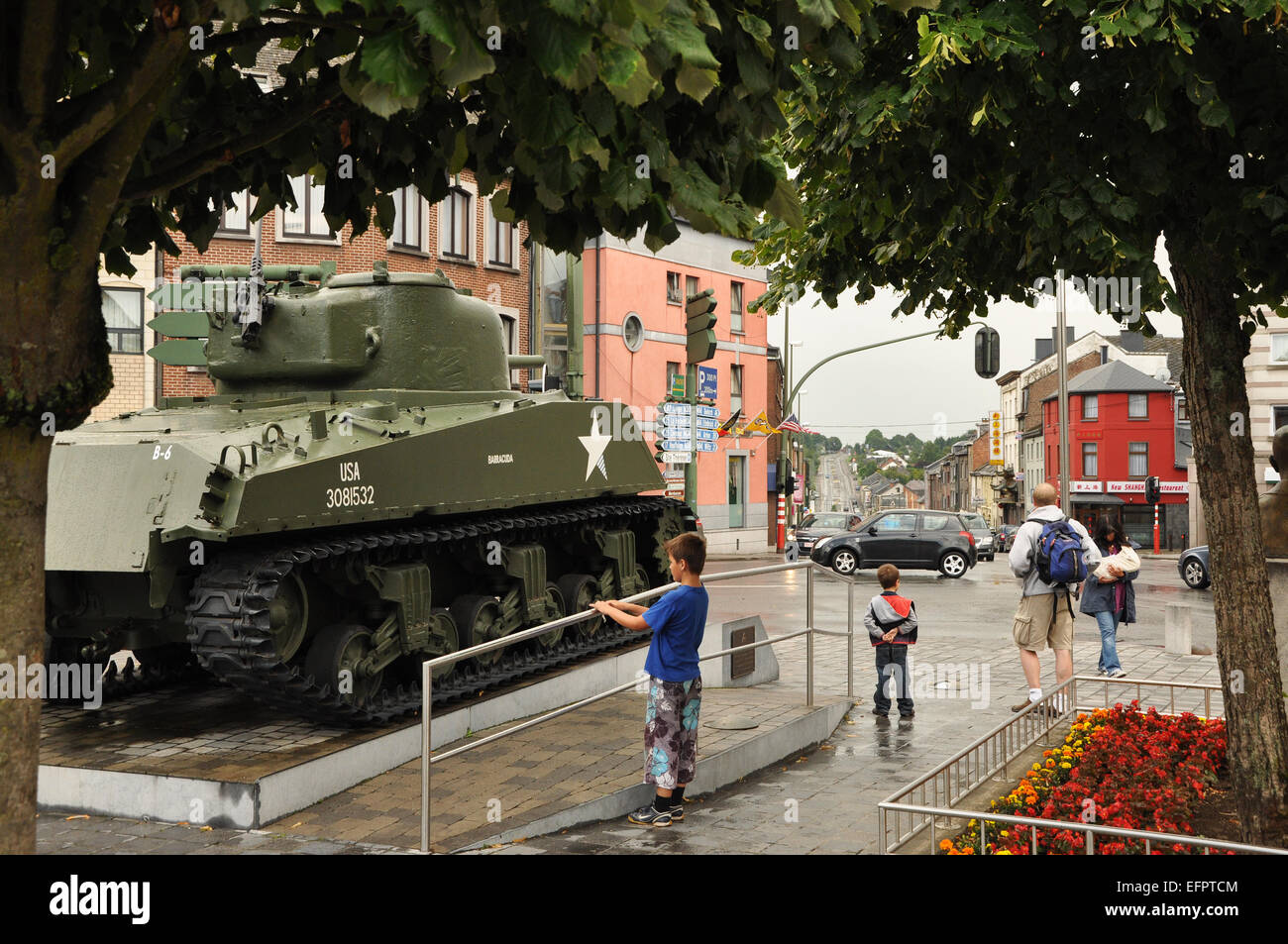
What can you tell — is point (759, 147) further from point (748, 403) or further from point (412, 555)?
point (748, 403)

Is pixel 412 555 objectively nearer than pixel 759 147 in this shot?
No

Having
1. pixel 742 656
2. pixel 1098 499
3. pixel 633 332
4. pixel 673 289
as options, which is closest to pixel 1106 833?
pixel 742 656

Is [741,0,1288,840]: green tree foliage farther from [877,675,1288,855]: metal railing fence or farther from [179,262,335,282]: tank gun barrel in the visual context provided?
[179,262,335,282]: tank gun barrel

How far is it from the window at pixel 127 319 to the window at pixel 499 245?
8.26m

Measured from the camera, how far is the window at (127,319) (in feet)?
78.3

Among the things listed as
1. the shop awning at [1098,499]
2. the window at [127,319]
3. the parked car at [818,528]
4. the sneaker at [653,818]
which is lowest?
the sneaker at [653,818]

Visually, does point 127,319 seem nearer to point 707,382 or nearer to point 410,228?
point 410,228

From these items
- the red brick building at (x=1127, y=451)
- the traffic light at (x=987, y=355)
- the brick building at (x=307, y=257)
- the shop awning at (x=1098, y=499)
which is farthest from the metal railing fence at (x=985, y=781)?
the shop awning at (x=1098, y=499)

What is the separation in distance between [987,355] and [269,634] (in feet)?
57.5

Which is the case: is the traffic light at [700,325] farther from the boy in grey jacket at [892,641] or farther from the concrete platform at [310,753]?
the concrete platform at [310,753]

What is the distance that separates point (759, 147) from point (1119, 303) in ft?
8.20

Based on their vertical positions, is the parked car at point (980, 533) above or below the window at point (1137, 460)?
below
